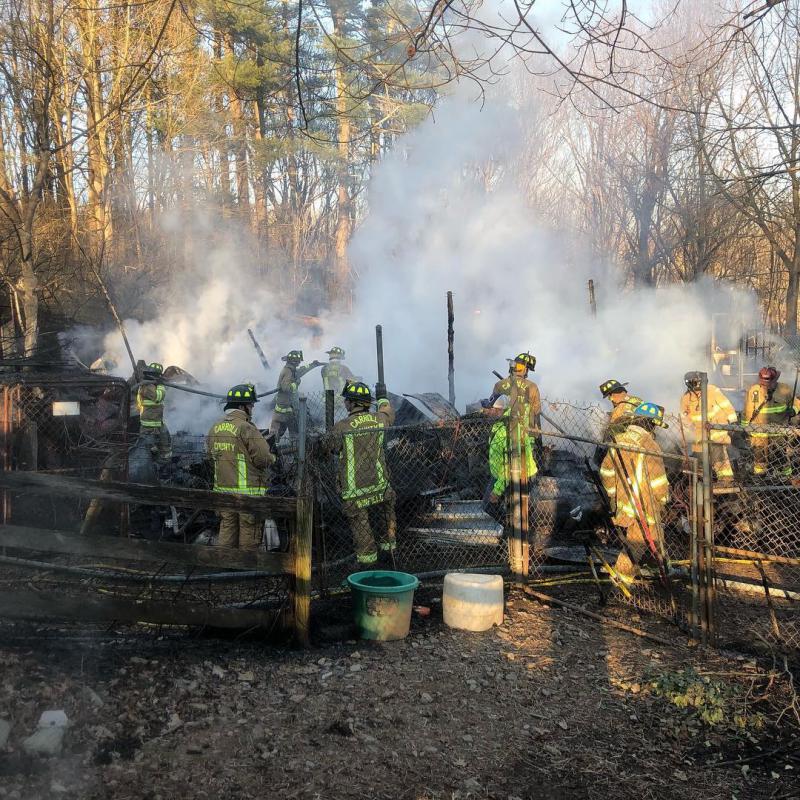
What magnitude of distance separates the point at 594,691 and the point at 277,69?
22.0m

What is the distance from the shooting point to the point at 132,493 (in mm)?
4160

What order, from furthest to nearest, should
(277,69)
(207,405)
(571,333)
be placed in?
(277,69)
(571,333)
(207,405)

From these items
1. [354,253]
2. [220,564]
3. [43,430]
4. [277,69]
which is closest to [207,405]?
[43,430]

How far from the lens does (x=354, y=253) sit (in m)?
28.2

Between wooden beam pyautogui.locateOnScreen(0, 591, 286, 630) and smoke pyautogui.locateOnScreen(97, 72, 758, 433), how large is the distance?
11.4 metres

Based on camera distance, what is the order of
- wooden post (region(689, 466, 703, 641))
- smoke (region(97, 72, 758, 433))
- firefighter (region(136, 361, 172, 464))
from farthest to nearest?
1. smoke (region(97, 72, 758, 433))
2. firefighter (region(136, 361, 172, 464))
3. wooden post (region(689, 466, 703, 641))

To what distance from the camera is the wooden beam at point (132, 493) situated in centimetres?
407

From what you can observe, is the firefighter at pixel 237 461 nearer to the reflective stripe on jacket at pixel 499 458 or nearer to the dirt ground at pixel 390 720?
the dirt ground at pixel 390 720

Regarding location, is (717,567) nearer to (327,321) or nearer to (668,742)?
(668,742)

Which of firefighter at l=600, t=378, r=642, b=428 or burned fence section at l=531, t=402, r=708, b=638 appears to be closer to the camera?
burned fence section at l=531, t=402, r=708, b=638

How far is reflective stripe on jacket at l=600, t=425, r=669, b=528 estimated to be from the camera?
574 cm

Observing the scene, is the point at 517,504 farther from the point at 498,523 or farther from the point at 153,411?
the point at 153,411

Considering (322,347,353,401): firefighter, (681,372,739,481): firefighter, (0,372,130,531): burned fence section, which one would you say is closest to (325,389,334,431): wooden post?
(0,372,130,531): burned fence section

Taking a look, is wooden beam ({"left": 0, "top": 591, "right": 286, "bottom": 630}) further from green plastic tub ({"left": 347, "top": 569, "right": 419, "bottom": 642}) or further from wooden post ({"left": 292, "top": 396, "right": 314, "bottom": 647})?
green plastic tub ({"left": 347, "top": 569, "right": 419, "bottom": 642})
